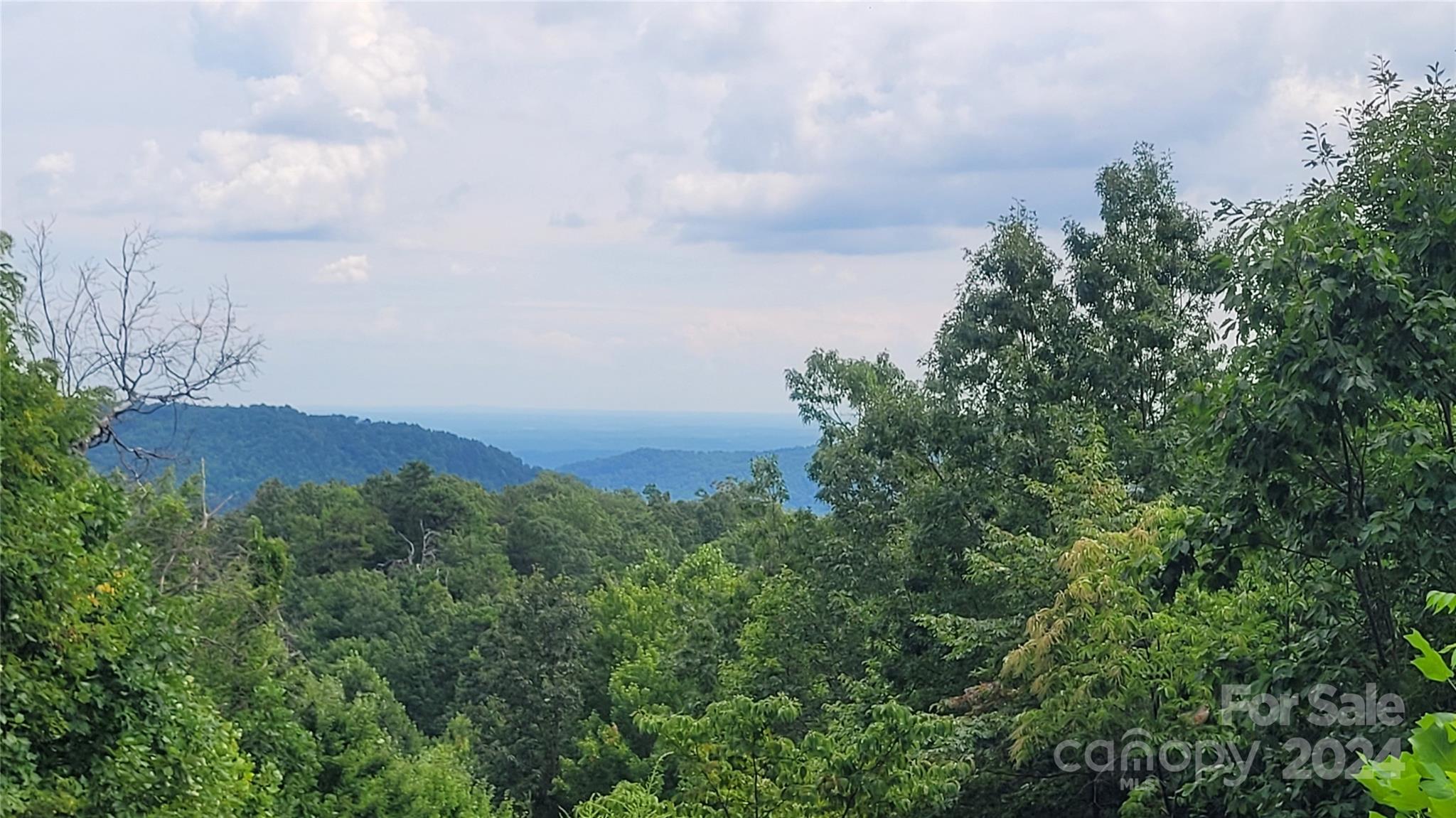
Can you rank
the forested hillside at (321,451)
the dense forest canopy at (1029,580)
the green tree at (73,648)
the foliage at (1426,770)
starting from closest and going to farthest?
the foliage at (1426,770) → the dense forest canopy at (1029,580) → the green tree at (73,648) → the forested hillside at (321,451)

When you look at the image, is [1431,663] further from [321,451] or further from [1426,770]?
[321,451]

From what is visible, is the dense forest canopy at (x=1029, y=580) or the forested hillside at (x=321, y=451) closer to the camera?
the dense forest canopy at (x=1029, y=580)

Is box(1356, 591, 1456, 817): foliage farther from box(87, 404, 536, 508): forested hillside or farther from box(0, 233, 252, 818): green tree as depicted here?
box(87, 404, 536, 508): forested hillside

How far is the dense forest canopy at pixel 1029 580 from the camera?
5.65 meters

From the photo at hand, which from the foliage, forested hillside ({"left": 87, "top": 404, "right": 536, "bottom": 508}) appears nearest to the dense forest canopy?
the foliage

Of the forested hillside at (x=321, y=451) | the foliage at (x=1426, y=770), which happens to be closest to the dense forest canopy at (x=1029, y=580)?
the foliage at (x=1426, y=770)

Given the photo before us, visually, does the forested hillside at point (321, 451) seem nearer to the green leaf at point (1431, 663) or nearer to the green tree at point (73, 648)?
the green tree at point (73, 648)

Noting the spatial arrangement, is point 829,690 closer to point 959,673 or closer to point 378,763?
point 959,673

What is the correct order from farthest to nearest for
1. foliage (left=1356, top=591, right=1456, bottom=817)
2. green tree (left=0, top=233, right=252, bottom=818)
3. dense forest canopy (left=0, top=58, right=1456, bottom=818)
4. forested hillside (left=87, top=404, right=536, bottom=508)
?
forested hillside (left=87, top=404, right=536, bottom=508) → green tree (left=0, top=233, right=252, bottom=818) → dense forest canopy (left=0, top=58, right=1456, bottom=818) → foliage (left=1356, top=591, right=1456, bottom=817)

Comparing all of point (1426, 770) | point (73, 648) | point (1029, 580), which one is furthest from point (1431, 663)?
point (1029, 580)

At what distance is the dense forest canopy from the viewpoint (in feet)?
18.5

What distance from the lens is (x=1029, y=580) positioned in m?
10.5

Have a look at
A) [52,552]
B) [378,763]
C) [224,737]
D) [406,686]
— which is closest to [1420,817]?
[52,552]

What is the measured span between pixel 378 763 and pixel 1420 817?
16313mm
